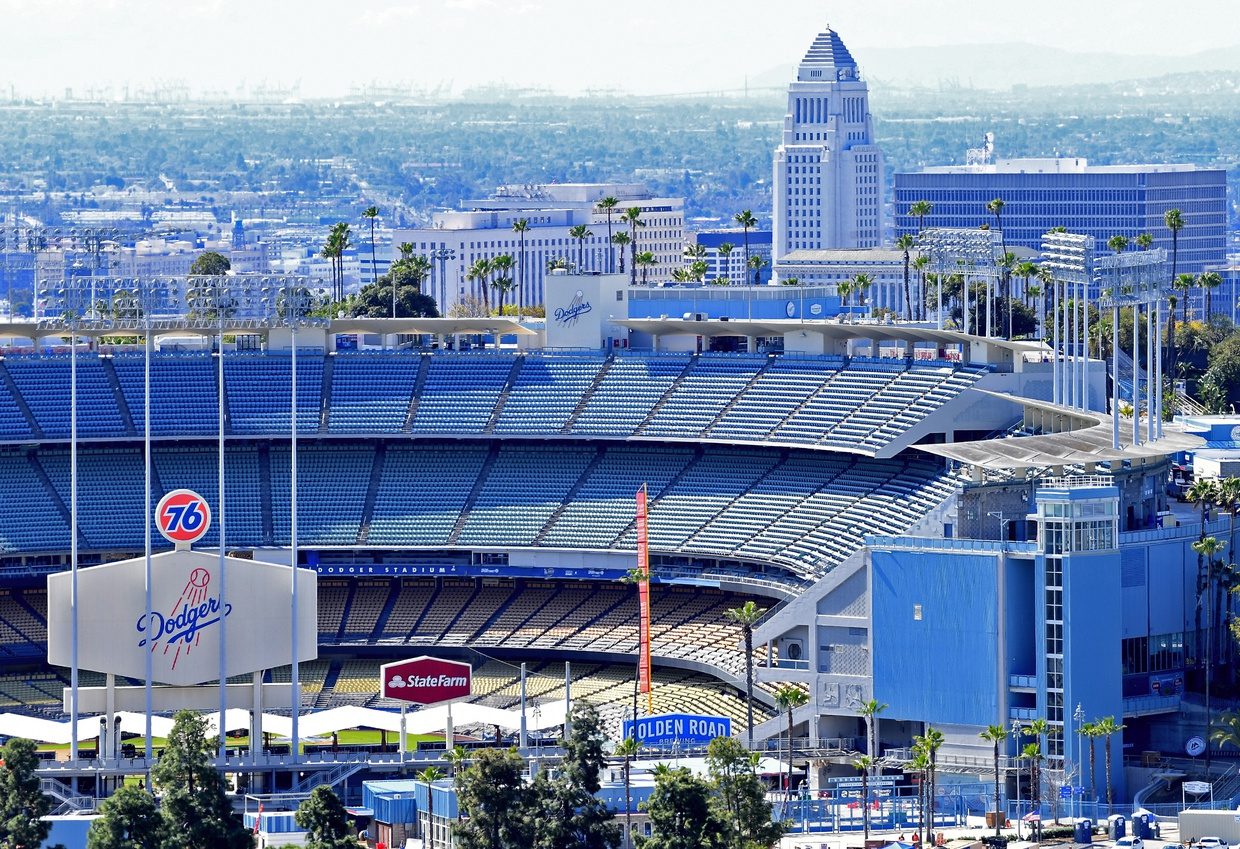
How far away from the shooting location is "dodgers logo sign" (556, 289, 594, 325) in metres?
120

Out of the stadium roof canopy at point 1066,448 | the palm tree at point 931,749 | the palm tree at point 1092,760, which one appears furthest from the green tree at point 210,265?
the palm tree at point 931,749

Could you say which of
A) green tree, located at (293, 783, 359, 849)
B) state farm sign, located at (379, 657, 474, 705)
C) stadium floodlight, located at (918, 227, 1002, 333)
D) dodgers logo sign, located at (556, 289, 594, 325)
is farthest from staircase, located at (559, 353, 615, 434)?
green tree, located at (293, 783, 359, 849)

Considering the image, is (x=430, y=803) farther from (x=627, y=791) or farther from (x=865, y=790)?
(x=865, y=790)

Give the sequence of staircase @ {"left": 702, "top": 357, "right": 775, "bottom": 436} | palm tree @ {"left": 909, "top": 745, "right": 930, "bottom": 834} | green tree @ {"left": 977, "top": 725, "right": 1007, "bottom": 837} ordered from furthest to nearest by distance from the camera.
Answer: staircase @ {"left": 702, "top": 357, "right": 775, "bottom": 436} < palm tree @ {"left": 909, "top": 745, "right": 930, "bottom": 834} < green tree @ {"left": 977, "top": 725, "right": 1007, "bottom": 837}

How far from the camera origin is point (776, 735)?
9131 cm

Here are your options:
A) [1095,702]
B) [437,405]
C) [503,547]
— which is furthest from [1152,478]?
[437,405]

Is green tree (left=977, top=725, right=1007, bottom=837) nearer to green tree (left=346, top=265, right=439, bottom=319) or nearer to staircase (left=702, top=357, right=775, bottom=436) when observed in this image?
staircase (left=702, top=357, right=775, bottom=436)

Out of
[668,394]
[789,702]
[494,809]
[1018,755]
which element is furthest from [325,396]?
[494,809]

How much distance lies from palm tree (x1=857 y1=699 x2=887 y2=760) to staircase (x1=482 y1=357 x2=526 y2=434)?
3033 cm

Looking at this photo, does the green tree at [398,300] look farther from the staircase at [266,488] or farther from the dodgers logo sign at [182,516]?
the dodgers logo sign at [182,516]

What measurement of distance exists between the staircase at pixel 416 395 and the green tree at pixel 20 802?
141 ft

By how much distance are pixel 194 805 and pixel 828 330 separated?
158 ft

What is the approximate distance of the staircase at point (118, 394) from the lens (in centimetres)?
11224

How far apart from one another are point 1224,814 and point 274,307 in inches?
1866
